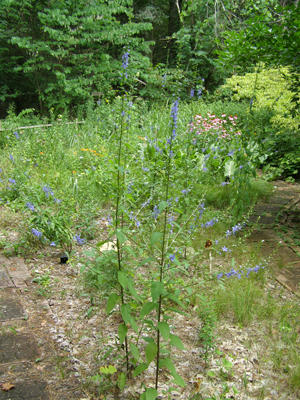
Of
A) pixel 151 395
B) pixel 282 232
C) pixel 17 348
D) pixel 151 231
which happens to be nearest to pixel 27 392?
pixel 17 348

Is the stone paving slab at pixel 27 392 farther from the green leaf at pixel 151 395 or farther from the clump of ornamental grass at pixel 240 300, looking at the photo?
the clump of ornamental grass at pixel 240 300

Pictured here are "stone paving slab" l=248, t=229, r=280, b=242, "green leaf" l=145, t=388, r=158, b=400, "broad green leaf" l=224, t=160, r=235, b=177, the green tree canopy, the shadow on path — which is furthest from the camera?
the green tree canopy

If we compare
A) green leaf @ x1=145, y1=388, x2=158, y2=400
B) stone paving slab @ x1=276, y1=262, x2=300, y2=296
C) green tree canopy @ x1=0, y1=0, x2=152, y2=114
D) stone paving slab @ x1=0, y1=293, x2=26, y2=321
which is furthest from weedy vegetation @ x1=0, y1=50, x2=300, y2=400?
green tree canopy @ x1=0, y1=0, x2=152, y2=114

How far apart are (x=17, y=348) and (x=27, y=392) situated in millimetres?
366

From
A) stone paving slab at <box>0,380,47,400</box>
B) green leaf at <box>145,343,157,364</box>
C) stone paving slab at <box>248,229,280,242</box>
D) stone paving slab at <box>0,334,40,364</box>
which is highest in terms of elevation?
green leaf at <box>145,343,157,364</box>

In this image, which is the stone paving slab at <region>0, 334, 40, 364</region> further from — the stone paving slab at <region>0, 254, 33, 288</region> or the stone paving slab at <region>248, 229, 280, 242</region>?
the stone paving slab at <region>248, 229, 280, 242</region>

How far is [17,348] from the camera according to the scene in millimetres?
2062

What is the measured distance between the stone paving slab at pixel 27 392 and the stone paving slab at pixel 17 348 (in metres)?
0.19

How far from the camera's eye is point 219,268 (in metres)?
3.03

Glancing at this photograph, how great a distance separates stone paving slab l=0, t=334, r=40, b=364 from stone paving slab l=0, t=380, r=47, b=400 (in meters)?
0.19

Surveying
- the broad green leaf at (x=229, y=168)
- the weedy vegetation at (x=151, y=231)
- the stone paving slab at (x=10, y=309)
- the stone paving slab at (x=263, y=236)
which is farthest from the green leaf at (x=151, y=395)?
the broad green leaf at (x=229, y=168)

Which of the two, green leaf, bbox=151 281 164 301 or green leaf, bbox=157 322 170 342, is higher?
green leaf, bbox=151 281 164 301

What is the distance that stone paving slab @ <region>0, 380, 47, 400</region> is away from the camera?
1718 mm

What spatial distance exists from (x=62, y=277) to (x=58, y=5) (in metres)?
7.89
